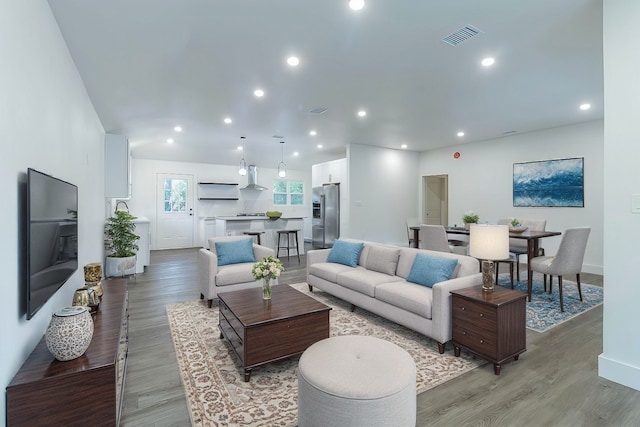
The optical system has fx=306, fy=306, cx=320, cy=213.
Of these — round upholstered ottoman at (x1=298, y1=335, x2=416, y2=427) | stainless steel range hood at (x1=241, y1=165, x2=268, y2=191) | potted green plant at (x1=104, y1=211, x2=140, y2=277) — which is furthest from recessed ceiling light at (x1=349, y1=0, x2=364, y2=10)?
stainless steel range hood at (x1=241, y1=165, x2=268, y2=191)

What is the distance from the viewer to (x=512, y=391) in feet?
6.98

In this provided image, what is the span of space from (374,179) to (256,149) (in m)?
3.29

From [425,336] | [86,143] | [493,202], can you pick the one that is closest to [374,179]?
[493,202]

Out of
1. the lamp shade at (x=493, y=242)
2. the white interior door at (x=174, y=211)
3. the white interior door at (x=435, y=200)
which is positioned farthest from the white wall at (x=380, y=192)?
the lamp shade at (x=493, y=242)

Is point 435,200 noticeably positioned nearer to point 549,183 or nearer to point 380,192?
point 380,192

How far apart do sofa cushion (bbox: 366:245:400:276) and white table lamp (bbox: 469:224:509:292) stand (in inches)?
45.0

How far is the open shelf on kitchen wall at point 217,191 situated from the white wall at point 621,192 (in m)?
9.15

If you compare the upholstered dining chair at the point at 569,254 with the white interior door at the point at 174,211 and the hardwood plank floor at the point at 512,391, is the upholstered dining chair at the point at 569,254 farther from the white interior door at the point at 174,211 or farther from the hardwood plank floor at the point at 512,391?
the white interior door at the point at 174,211

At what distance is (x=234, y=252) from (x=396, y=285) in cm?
224

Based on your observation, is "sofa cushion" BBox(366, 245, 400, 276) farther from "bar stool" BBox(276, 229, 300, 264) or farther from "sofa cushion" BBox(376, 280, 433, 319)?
"bar stool" BBox(276, 229, 300, 264)

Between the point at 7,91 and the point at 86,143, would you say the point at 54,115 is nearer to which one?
the point at 7,91

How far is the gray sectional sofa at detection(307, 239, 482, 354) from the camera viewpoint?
2648 millimetres

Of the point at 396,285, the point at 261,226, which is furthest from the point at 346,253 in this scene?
the point at 261,226

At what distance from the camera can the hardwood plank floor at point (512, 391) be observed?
1.87 meters
